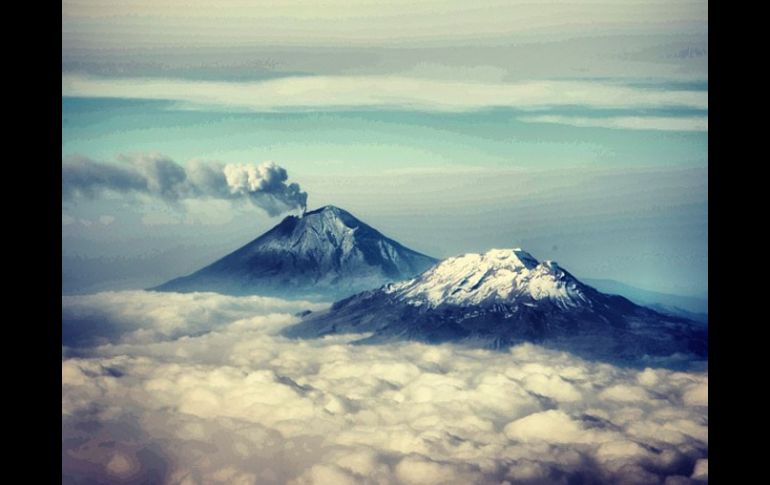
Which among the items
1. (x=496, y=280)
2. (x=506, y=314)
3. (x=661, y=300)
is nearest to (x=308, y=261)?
(x=496, y=280)

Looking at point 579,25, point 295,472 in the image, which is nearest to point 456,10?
point 579,25

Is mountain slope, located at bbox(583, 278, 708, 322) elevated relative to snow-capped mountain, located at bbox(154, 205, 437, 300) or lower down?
lower down

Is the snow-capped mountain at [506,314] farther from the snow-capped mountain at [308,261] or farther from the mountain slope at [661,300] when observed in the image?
the snow-capped mountain at [308,261]

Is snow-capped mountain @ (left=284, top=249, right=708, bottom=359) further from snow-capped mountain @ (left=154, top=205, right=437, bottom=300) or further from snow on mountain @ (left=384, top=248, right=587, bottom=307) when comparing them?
snow-capped mountain @ (left=154, top=205, right=437, bottom=300)

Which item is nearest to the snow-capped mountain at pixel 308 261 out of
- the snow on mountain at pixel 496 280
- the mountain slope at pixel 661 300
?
the snow on mountain at pixel 496 280

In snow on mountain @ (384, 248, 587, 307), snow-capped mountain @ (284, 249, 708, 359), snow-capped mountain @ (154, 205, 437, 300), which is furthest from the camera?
snow-capped mountain @ (154, 205, 437, 300)

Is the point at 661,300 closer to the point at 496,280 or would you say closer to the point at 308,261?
the point at 496,280

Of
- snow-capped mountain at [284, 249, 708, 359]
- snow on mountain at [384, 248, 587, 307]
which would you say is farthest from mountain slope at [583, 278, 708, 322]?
snow on mountain at [384, 248, 587, 307]
